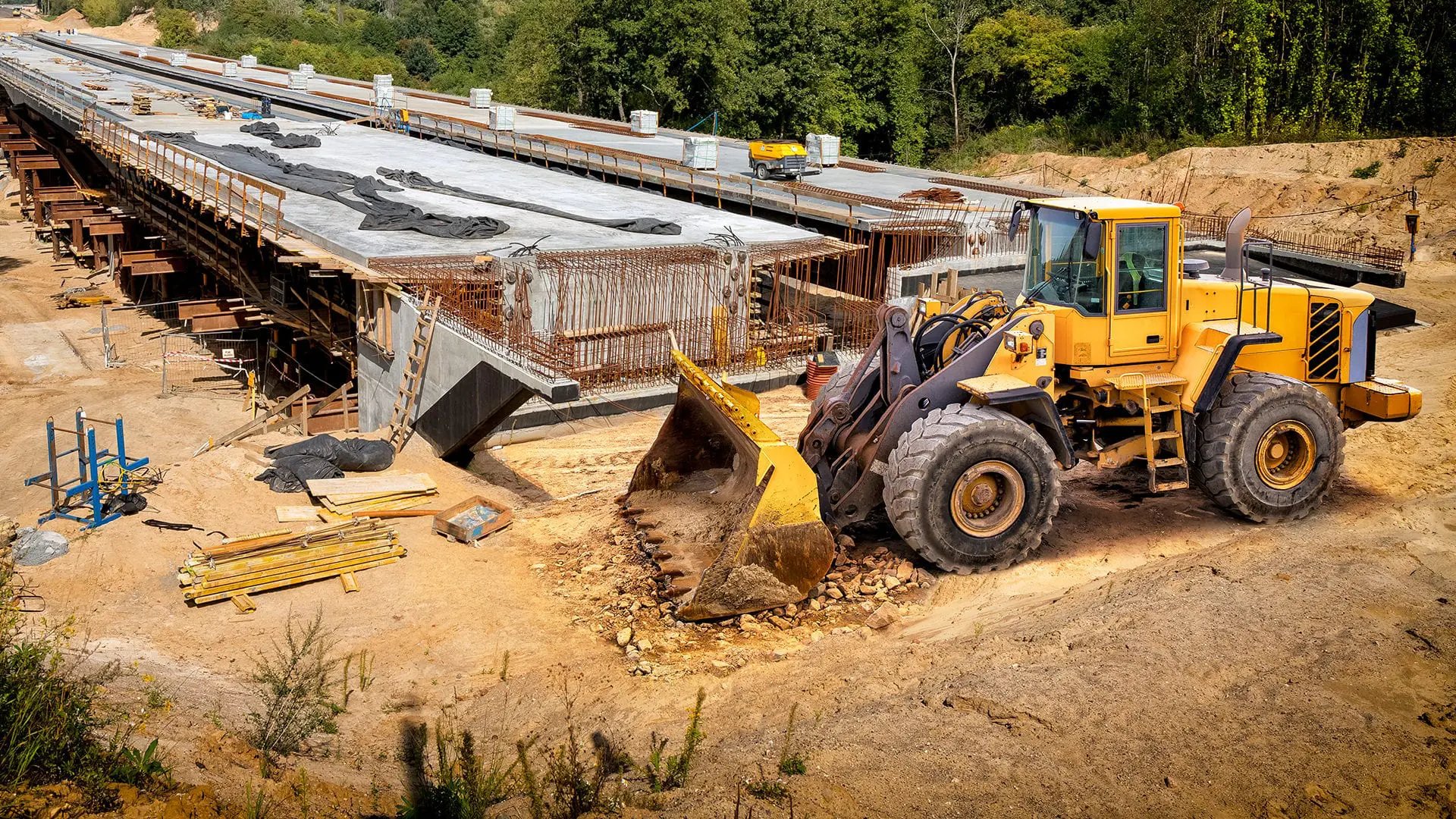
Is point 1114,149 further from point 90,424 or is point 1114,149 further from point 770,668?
point 770,668

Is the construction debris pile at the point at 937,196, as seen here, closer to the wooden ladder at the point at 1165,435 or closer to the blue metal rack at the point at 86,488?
the wooden ladder at the point at 1165,435

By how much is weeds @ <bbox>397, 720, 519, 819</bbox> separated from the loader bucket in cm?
276

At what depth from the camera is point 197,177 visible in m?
28.0

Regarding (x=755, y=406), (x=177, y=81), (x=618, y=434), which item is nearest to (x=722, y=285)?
(x=618, y=434)

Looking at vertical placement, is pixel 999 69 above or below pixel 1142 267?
above

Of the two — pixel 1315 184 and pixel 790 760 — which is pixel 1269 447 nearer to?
pixel 790 760

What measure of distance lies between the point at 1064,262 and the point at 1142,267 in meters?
0.75

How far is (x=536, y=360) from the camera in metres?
17.8

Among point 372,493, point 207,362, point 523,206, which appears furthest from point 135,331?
point 372,493

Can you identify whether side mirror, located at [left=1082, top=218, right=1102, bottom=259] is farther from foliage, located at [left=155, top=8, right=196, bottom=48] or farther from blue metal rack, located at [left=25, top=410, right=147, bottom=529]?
foliage, located at [left=155, top=8, right=196, bottom=48]

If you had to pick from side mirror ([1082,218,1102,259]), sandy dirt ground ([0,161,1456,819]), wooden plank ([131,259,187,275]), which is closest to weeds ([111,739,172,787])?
sandy dirt ground ([0,161,1456,819])

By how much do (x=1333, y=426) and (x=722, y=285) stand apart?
1111cm

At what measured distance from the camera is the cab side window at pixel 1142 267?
11.5m

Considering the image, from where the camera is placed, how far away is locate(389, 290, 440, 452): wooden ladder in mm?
18516
